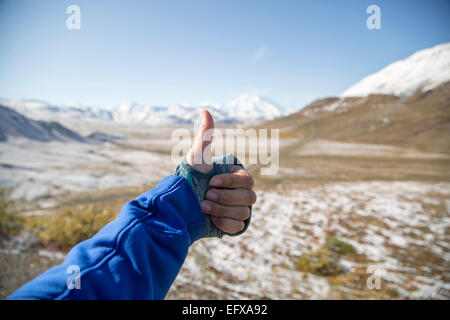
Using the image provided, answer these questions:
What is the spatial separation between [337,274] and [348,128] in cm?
5884

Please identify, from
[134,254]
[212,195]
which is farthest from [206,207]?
[134,254]

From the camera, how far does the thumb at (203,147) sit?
54.6 inches

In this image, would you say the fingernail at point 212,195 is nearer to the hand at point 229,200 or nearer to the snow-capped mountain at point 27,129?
the hand at point 229,200

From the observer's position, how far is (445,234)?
18.4 feet

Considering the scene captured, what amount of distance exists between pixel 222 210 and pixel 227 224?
94 millimetres

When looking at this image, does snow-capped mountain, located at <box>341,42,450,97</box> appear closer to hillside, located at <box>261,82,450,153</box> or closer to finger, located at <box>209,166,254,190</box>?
hillside, located at <box>261,82,450,153</box>

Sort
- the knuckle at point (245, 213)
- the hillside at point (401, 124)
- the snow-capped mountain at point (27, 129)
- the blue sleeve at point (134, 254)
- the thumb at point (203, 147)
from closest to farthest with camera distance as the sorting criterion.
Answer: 1. the blue sleeve at point (134, 254)
2. the thumb at point (203, 147)
3. the knuckle at point (245, 213)
4. the snow-capped mountain at point (27, 129)
5. the hillside at point (401, 124)

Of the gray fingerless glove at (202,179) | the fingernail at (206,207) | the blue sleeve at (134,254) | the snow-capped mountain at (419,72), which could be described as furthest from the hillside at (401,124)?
the blue sleeve at (134,254)

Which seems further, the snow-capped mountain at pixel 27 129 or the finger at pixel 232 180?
the snow-capped mountain at pixel 27 129

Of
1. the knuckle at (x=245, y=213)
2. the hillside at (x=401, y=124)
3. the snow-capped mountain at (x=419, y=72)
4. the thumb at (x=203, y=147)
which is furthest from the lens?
the snow-capped mountain at (x=419, y=72)

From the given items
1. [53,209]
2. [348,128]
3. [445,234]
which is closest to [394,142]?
[348,128]

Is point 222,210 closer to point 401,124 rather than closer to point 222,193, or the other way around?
point 222,193
